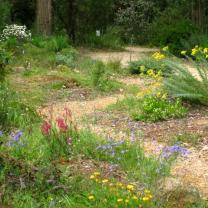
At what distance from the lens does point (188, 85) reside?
316 inches

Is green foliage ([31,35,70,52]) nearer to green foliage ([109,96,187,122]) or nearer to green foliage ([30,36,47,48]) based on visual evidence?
green foliage ([30,36,47,48])

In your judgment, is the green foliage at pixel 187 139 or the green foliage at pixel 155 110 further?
the green foliage at pixel 155 110

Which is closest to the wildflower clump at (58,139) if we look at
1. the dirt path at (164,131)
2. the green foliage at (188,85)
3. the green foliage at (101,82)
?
the dirt path at (164,131)

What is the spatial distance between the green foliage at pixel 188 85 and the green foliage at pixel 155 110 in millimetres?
177

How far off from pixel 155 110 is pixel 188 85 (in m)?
0.73

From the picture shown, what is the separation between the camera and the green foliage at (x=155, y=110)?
7.61 m

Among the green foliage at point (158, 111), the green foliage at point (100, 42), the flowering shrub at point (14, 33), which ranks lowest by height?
the green foliage at point (100, 42)

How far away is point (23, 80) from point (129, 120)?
14.4 ft

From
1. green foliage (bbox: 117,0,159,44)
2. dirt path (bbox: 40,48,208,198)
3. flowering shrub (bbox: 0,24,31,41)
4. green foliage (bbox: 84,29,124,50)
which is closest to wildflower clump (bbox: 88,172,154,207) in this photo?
dirt path (bbox: 40,48,208,198)

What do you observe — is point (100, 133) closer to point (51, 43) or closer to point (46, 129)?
point (46, 129)

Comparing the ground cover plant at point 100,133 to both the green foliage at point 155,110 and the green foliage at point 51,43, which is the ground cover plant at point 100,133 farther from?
the green foliage at point 51,43

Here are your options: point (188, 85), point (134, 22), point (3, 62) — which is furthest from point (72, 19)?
point (188, 85)

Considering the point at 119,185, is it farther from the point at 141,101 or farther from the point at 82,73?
the point at 82,73

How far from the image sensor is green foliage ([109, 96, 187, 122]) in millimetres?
7606
